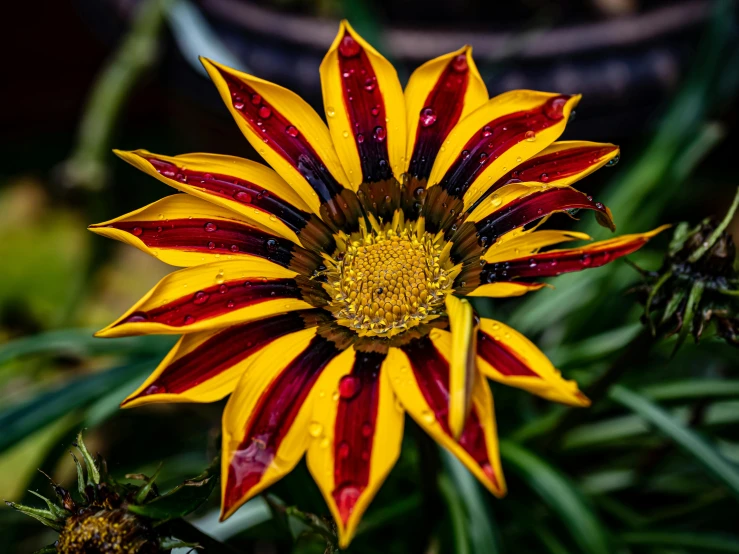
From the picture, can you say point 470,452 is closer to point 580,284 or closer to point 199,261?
point 199,261

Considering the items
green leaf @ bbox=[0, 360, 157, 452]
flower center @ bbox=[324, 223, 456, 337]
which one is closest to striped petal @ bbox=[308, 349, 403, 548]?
flower center @ bbox=[324, 223, 456, 337]

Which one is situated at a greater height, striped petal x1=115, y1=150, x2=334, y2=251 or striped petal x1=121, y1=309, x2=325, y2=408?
striped petal x1=115, y1=150, x2=334, y2=251

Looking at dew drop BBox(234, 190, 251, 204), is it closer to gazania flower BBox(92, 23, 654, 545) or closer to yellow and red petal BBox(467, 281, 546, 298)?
gazania flower BBox(92, 23, 654, 545)

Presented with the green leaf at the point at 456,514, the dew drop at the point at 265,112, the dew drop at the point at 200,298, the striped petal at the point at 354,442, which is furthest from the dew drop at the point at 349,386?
the green leaf at the point at 456,514

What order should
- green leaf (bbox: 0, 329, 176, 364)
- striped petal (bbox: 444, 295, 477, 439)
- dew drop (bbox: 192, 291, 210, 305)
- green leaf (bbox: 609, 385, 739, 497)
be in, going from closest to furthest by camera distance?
1. striped petal (bbox: 444, 295, 477, 439)
2. dew drop (bbox: 192, 291, 210, 305)
3. green leaf (bbox: 609, 385, 739, 497)
4. green leaf (bbox: 0, 329, 176, 364)

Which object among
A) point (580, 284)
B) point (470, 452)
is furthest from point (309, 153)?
point (580, 284)

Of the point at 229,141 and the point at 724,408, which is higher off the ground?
the point at 229,141
